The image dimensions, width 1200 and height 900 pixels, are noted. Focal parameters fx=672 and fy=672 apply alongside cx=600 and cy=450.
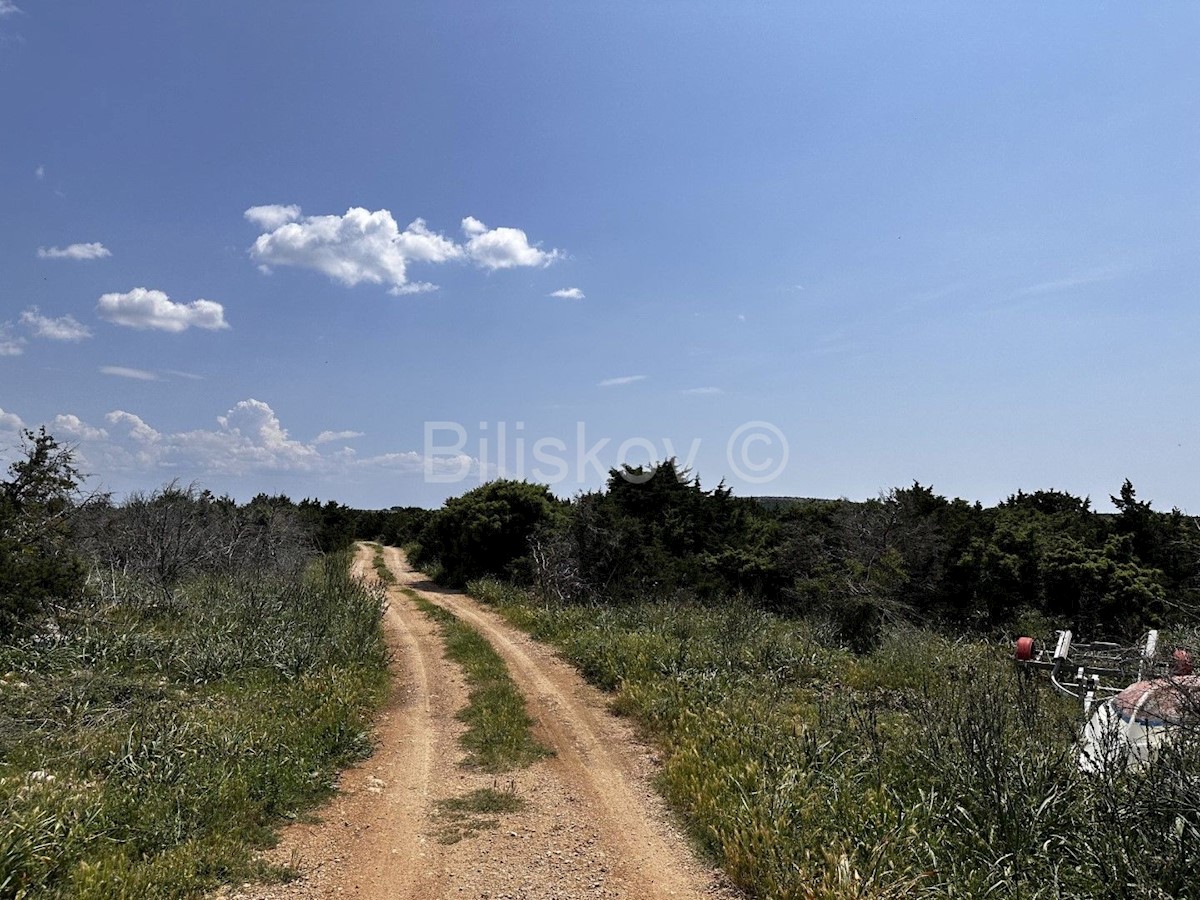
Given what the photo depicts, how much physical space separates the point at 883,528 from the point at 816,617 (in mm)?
3283

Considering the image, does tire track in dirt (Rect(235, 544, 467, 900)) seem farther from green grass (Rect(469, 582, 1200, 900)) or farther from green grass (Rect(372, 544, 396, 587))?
green grass (Rect(372, 544, 396, 587))

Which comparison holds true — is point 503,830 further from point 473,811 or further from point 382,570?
point 382,570

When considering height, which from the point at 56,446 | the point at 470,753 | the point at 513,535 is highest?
the point at 56,446

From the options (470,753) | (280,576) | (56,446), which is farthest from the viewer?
(280,576)

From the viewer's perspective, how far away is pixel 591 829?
5.84 meters

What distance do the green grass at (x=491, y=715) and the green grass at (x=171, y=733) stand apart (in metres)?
1.31

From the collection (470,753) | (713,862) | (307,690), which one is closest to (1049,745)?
(713,862)

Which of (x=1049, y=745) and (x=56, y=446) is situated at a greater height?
(x=56, y=446)

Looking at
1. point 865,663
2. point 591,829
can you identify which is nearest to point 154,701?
point 591,829

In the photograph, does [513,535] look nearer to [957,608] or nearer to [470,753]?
[957,608]

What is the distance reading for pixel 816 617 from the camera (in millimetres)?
15766

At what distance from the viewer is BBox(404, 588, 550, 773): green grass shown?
7441 mm

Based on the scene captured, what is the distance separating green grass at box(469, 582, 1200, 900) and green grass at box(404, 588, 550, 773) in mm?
1515

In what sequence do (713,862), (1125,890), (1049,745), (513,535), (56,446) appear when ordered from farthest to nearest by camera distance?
1. (513,535)
2. (56,446)
3. (1049,745)
4. (713,862)
5. (1125,890)
